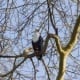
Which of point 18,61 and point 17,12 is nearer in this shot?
point 18,61

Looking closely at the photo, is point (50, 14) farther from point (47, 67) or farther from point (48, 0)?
point (47, 67)

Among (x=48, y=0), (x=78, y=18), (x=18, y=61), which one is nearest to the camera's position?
(x=78, y=18)

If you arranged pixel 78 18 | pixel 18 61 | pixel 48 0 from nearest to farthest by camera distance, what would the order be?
pixel 78 18, pixel 18 61, pixel 48 0

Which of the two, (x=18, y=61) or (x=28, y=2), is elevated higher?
(x=28, y=2)

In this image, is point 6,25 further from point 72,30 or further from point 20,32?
point 72,30

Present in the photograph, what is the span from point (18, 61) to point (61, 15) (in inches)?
33.8

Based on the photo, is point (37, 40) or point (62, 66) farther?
point (37, 40)

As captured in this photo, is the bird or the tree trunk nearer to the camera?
the tree trunk

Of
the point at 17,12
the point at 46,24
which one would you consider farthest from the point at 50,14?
the point at 17,12

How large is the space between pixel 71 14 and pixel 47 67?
0.84 metres

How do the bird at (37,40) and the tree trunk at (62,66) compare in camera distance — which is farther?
the bird at (37,40)

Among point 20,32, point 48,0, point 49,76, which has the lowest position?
point 49,76

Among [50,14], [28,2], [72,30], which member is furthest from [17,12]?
[72,30]

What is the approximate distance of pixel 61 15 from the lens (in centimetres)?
578
